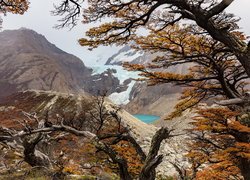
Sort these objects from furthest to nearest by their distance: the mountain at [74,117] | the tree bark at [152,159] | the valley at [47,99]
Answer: the valley at [47,99] < the mountain at [74,117] < the tree bark at [152,159]

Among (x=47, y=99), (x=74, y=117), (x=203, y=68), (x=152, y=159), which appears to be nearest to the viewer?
(x=152, y=159)

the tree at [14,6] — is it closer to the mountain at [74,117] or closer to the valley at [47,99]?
the valley at [47,99]

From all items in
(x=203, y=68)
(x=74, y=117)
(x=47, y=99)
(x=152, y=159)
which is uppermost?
(x=203, y=68)

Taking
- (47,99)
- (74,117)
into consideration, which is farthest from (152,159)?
(47,99)

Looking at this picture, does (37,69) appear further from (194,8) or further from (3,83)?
(194,8)

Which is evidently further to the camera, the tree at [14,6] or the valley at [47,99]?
the valley at [47,99]

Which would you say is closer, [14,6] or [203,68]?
[14,6]

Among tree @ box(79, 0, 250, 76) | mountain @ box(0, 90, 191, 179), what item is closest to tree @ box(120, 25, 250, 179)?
tree @ box(79, 0, 250, 76)

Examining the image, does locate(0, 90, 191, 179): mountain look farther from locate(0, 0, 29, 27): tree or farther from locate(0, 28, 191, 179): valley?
locate(0, 0, 29, 27): tree

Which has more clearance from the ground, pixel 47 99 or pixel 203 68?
pixel 203 68

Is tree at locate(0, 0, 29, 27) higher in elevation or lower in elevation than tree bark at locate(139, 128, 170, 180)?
higher

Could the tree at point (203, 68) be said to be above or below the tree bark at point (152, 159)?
above

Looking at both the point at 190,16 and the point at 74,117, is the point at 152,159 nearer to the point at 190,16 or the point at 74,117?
the point at 190,16

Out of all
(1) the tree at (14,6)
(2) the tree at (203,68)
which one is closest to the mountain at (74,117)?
(2) the tree at (203,68)
